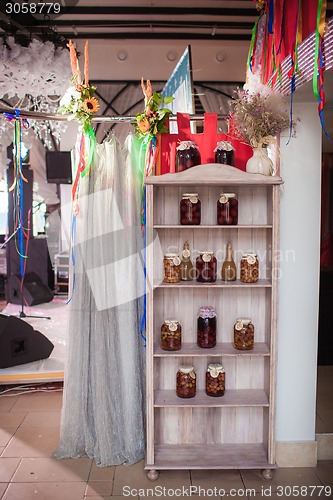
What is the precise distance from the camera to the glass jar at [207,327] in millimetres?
3102

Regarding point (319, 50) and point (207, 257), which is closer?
point (319, 50)

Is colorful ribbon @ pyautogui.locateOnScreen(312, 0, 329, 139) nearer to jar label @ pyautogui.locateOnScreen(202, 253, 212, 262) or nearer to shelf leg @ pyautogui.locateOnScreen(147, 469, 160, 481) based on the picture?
jar label @ pyautogui.locateOnScreen(202, 253, 212, 262)

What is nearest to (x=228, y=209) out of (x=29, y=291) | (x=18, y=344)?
(x=18, y=344)

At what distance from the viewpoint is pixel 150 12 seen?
6.00 meters

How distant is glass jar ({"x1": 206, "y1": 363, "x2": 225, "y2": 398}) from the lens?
3121mm

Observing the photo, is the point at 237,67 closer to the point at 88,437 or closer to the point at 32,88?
the point at 32,88

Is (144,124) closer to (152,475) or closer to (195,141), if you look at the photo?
(195,141)

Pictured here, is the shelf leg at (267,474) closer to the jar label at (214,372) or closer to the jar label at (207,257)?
the jar label at (214,372)

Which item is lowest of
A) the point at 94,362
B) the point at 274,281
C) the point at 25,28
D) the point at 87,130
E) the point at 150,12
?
the point at 94,362

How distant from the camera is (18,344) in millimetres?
4719

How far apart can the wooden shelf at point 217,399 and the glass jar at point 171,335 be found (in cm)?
32

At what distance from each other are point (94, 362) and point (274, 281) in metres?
1.23

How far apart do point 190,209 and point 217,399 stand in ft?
3.82

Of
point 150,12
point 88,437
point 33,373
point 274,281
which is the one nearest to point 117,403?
point 88,437
